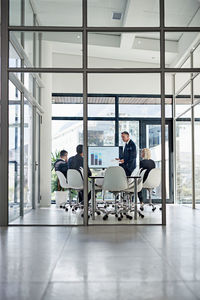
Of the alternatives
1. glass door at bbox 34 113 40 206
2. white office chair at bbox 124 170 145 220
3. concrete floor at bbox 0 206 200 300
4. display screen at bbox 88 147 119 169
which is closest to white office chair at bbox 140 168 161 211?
white office chair at bbox 124 170 145 220

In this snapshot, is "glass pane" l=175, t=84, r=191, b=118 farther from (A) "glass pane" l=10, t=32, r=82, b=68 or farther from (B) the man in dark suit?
(B) the man in dark suit

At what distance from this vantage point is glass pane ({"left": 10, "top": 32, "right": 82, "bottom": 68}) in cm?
646

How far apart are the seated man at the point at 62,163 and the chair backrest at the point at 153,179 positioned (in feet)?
4.19

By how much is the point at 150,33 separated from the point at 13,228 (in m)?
3.71

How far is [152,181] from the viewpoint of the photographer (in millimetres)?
6434

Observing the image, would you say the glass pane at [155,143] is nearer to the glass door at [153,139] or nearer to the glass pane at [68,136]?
the glass door at [153,139]

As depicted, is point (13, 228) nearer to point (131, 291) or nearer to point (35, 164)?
point (35, 164)

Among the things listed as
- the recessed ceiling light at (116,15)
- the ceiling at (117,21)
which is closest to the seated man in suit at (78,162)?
the ceiling at (117,21)

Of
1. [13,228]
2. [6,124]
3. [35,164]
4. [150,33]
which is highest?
[150,33]

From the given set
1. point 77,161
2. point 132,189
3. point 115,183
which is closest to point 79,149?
point 77,161

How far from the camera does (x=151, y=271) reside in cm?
320

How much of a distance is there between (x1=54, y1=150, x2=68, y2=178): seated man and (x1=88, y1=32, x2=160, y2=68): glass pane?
1467mm

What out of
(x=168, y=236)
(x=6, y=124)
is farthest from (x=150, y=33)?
(x=168, y=236)

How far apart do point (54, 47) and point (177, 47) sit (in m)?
2.09
